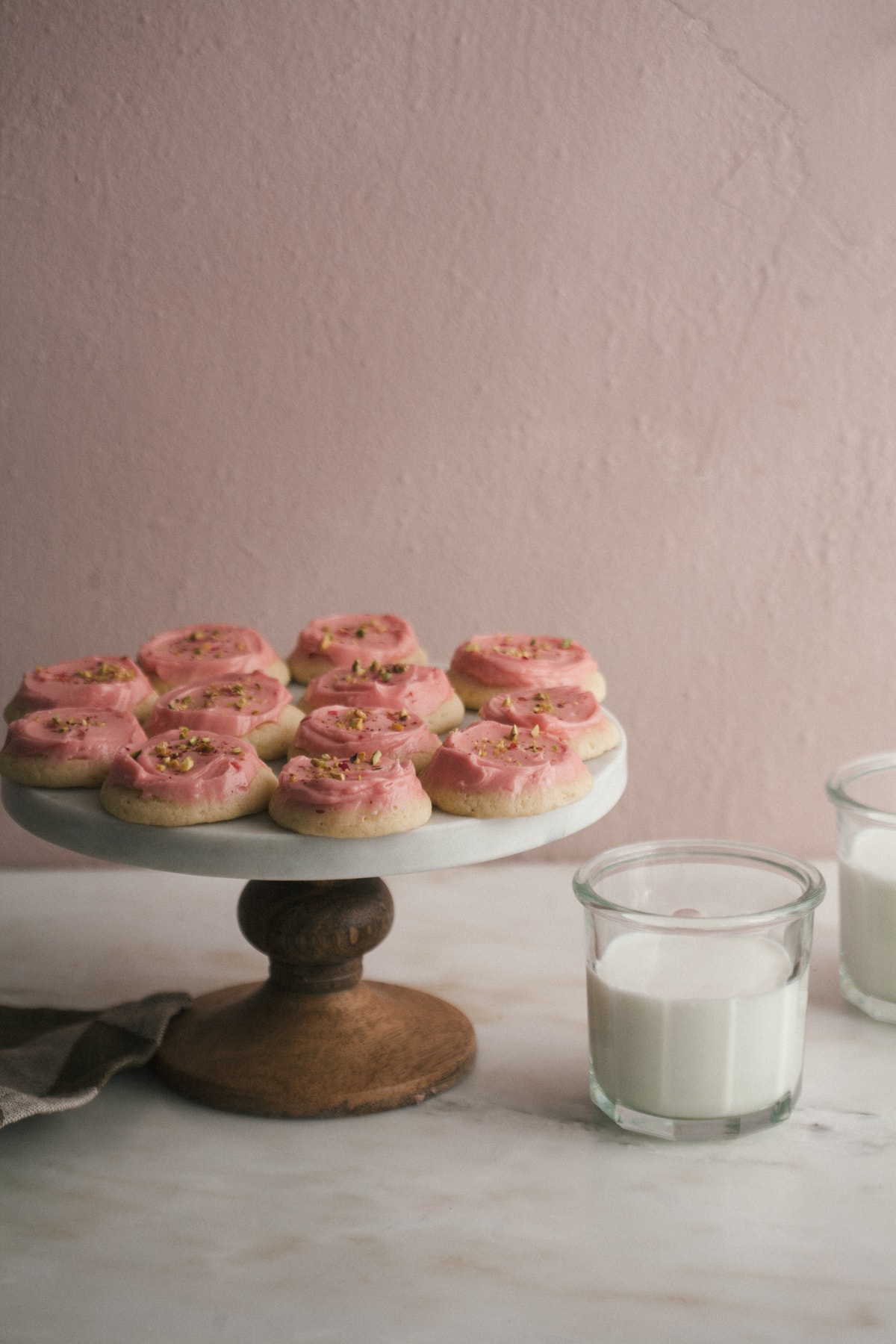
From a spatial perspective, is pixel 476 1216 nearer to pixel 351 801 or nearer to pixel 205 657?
pixel 351 801

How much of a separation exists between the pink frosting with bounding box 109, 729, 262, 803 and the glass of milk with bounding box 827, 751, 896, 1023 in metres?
0.45

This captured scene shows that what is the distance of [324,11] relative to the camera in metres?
1.20

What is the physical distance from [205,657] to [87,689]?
0.36 feet

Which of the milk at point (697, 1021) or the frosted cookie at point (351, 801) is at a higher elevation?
the frosted cookie at point (351, 801)

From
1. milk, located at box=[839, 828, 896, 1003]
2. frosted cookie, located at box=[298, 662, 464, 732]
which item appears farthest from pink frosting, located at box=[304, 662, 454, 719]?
milk, located at box=[839, 828, 896, 1003]

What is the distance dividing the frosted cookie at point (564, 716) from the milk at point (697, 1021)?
140mm

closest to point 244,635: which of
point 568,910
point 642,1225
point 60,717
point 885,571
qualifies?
point 60,717

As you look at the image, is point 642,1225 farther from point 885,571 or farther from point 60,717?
point 885,571

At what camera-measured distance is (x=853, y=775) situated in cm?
106

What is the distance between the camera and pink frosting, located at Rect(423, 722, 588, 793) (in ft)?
2.64

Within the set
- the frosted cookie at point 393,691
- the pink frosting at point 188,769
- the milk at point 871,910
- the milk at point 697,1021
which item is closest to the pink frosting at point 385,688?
the frosted cookie at point 393,691

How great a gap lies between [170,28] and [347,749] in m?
0.74

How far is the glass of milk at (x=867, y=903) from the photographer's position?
0.98 metres

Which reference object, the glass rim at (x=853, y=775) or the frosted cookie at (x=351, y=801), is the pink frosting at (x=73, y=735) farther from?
the glass rim at (x=853, y=775)
